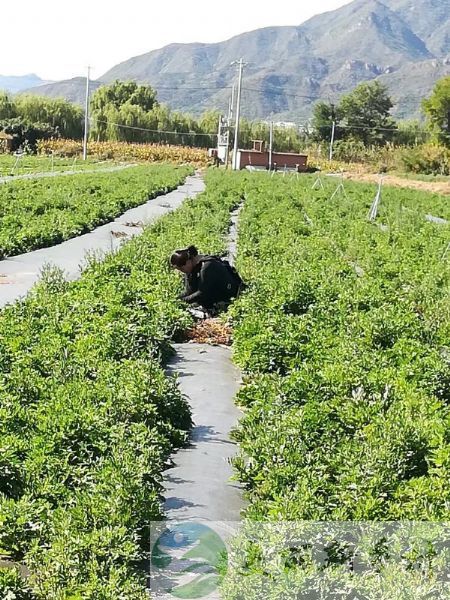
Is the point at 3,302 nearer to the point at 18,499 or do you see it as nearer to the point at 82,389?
the point at 82,389

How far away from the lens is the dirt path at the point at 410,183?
47.2 m

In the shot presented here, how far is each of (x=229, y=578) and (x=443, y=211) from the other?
1018 inches

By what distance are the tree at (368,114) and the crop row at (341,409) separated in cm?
→ 7532

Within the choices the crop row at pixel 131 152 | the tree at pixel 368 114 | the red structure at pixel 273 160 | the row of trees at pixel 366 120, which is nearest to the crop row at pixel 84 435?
the crop row at pixel 131 152

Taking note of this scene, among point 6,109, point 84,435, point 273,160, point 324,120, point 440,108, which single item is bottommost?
point 84,435

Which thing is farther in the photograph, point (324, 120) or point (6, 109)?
point (324, 120)

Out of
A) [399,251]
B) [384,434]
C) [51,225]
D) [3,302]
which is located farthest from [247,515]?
[51,225]

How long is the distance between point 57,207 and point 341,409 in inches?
644

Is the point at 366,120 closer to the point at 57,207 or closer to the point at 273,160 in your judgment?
the point at 273,160

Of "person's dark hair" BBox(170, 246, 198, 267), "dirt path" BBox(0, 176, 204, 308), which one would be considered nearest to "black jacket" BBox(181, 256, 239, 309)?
"person's dark hair" BBox(170, 246, 198, 267)

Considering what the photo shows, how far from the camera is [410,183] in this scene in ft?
170

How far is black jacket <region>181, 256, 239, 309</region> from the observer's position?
32.3 feet

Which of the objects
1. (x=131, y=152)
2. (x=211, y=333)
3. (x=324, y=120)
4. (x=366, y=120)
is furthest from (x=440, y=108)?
(x=211, y=333)

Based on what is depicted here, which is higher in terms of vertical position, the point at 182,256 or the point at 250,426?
the point at 182,256
